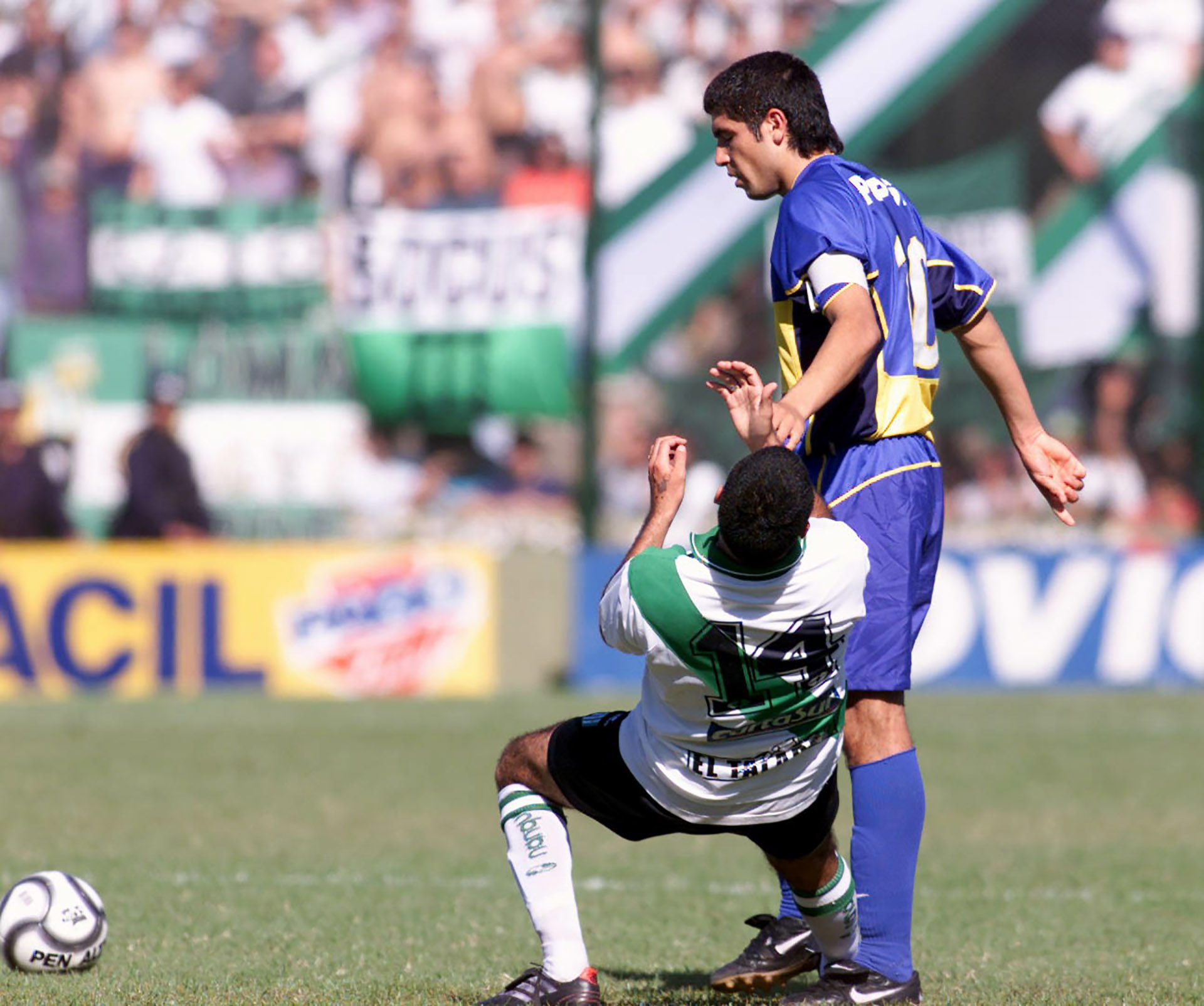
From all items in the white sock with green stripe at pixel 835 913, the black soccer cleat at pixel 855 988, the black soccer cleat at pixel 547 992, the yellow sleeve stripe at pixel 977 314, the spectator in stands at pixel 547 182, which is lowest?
the black soccer cleat at pixel 855 988

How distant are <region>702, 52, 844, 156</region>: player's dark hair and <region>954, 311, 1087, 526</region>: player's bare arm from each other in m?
0.74

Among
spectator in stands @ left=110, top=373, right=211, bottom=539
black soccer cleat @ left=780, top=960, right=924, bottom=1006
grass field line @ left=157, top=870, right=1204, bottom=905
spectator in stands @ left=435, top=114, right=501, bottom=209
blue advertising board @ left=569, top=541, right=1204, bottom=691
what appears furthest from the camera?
spectator in stands @ left=435, top=114, right=501, bottom=209

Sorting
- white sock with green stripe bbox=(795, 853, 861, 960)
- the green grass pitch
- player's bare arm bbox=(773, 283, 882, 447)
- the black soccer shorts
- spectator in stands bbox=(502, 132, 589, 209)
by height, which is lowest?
the green grass pitch

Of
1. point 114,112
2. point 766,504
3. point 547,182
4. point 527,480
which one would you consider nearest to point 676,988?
point 766,504

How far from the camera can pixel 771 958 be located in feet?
15.2

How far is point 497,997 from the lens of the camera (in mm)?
4176

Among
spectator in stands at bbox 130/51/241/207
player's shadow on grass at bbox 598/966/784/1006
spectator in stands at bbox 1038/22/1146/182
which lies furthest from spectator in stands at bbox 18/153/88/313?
player's shadow on grass at bbox 598/966/784/1006

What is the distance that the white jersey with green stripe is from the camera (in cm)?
381

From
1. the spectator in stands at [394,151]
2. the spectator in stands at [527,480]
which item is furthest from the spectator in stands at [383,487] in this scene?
the spectator in stands at [394,151]

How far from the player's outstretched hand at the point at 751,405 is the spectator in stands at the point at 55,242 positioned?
509 inches

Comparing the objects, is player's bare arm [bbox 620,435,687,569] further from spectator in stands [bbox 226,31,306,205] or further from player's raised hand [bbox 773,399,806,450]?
spectator in stands [bbox 226,31,306,205]

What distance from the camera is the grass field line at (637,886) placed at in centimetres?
617

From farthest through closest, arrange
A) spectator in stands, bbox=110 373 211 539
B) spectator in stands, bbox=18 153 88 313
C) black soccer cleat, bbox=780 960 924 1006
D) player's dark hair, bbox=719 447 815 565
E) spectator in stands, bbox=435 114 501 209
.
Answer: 1. spectator in stands, bbox=435 114 501 209
2. spectator in stands, bbox=18 153 88 313
3. spectator in stands, bbox=110 373 211 539
4. black soccer cleat, bbox=780 960 924 1006
5. player's dark hair, bbox=719 447 815 565

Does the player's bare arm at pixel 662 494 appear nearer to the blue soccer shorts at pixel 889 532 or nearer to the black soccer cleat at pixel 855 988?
the blue soccer shorts at pixel 889 532
